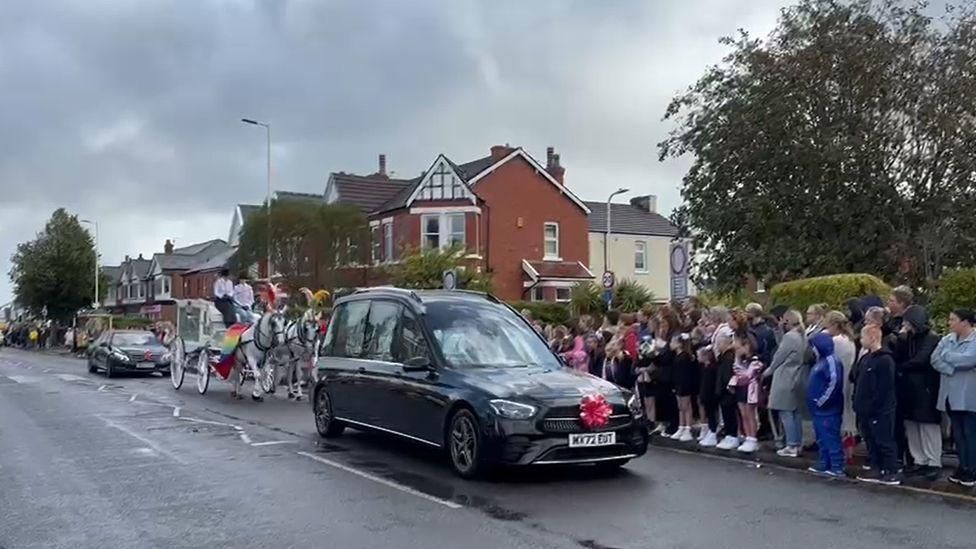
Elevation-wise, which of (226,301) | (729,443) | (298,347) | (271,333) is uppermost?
(226,301)

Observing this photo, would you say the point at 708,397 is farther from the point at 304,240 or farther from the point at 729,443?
the point at 304,240

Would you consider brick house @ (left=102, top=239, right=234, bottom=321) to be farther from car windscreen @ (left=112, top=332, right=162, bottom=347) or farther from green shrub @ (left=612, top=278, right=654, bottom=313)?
green shrub @ (left=612, top=278, right=654, bottom=313)

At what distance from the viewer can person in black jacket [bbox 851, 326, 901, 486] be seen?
10.7 m

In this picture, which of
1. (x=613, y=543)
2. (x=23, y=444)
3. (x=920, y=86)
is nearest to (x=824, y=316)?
(x=613, y=543)

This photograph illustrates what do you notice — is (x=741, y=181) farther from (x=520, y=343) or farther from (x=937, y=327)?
(x=520, y=343)

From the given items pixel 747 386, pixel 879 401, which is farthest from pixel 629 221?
Answer: pixel 879 401

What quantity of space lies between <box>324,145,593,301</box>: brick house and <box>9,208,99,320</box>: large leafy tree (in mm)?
35699

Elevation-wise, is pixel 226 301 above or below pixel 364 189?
below

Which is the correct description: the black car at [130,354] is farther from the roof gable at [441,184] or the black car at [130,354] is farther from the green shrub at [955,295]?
the green shrub at [955,295]

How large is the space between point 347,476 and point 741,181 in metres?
22.8

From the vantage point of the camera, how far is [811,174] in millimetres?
29922

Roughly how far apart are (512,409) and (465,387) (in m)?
0.74

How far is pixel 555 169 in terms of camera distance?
56.7 metres

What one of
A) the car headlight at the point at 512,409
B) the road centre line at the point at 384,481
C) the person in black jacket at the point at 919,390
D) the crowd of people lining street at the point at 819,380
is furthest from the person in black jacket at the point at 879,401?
the road centre line at the point at 384,481
